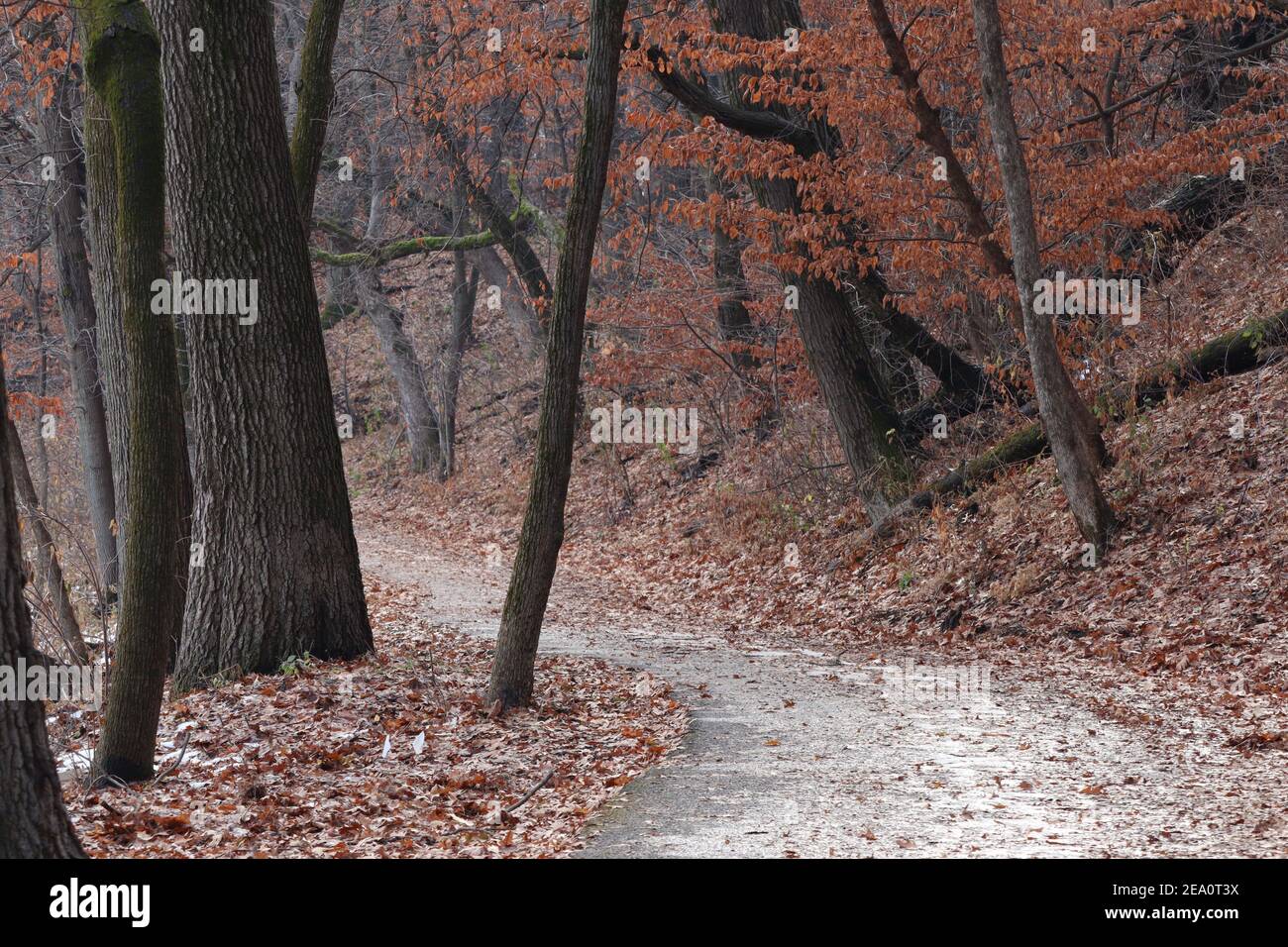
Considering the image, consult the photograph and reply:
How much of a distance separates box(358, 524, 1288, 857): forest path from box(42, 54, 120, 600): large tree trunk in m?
7.95

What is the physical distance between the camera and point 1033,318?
1127cm

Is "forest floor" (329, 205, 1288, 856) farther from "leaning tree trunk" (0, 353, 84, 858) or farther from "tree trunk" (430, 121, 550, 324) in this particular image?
"tree trunk" (430, 121, 550, 324)

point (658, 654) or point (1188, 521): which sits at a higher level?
point (1188, 521)

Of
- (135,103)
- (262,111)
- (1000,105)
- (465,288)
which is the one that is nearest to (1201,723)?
(1000,105)

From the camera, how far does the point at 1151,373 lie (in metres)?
13.5

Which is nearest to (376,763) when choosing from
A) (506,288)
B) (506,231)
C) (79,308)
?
(79,308)

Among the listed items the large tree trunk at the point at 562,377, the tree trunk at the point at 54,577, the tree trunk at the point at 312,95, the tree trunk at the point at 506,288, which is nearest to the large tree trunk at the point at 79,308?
the tree trunk at the point at 54,577

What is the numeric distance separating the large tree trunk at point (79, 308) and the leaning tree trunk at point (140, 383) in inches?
249

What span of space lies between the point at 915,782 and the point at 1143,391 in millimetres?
8301

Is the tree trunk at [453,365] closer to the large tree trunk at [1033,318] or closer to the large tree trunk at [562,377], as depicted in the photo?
the large tree trunk at [1033,318]

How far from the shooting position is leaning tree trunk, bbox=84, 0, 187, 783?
21.8 ft

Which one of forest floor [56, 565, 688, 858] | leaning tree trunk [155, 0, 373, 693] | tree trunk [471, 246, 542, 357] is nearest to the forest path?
forest floor [56, 565, 688, 858]
